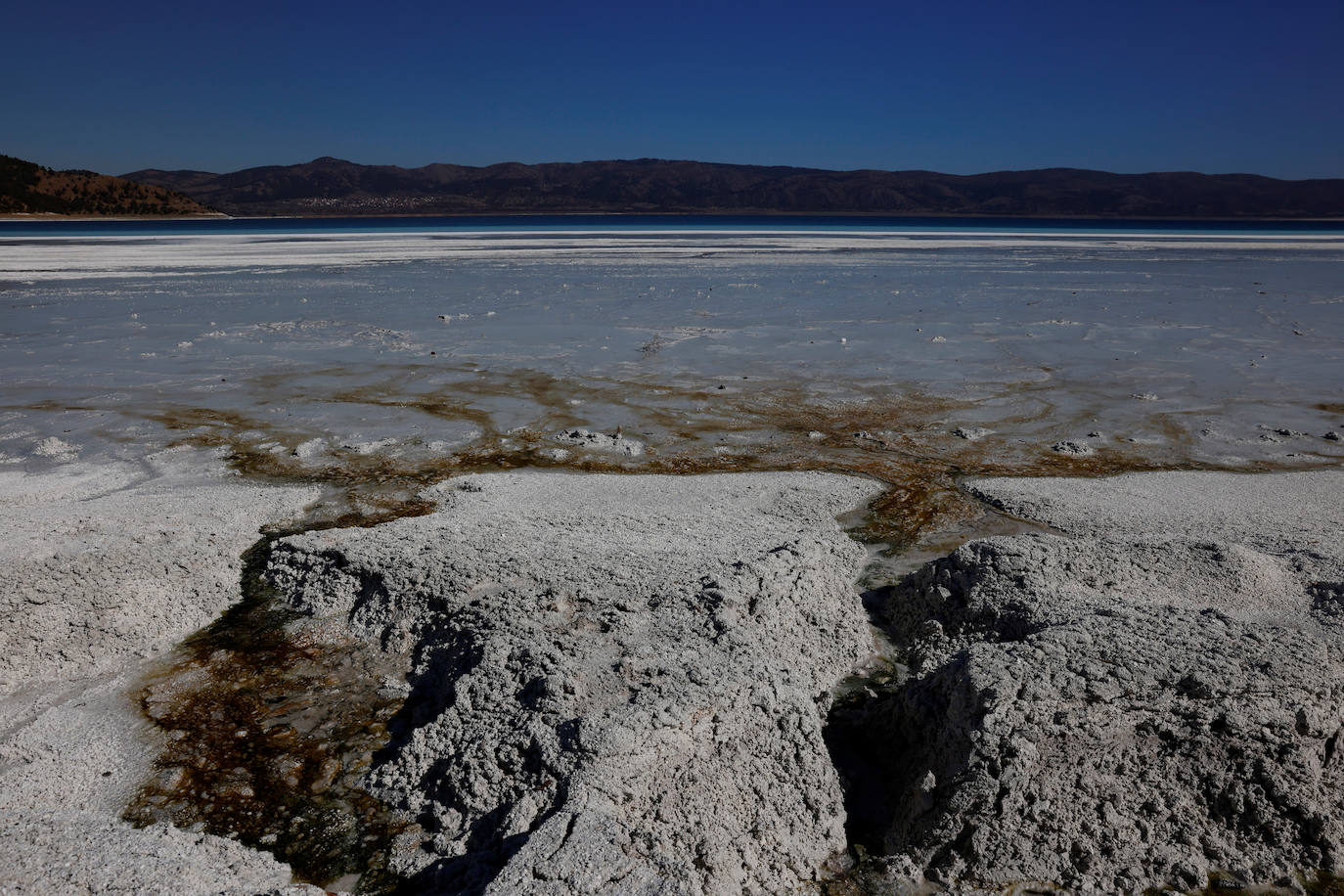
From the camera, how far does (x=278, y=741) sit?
10.5 feet

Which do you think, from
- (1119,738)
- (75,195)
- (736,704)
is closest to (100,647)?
(736,704)

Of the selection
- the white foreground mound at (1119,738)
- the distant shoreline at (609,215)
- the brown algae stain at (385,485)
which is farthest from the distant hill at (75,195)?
the white foreground mound at (1119,738)

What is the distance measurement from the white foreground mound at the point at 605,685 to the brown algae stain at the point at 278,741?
13cm

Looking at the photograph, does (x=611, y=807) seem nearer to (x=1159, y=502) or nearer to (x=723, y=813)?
(x=723, y=813)

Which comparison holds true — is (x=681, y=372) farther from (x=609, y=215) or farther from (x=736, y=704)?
(x=609, y=215)

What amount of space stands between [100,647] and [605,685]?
2.31 meters

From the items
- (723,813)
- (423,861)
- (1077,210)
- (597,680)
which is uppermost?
(1077,210)

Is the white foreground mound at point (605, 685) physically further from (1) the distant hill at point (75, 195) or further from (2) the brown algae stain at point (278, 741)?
A: (1) the distant hill at point (75, 195)

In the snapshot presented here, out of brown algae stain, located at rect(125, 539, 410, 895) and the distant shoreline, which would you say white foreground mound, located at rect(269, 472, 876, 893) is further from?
the distant shoreline

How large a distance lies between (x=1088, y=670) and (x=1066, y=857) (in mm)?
649

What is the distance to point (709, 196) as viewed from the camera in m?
134

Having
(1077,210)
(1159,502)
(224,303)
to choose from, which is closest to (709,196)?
(1077,210)

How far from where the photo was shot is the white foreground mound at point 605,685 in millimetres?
2486

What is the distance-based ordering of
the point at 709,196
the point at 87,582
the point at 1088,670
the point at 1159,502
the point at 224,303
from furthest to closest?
the point at 709,196 → the point at 224,303 → the point at 1159,502 → the point at 87,582 → the point at 1088,670
